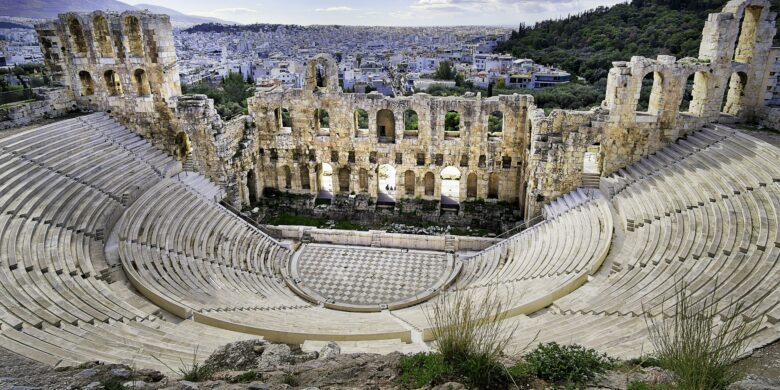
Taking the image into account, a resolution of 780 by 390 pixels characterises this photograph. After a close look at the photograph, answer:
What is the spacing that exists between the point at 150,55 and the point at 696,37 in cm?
4147

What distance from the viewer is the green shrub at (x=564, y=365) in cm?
775

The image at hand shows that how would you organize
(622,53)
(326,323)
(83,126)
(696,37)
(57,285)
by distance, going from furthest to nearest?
1. (622,53)
2. (696,37)
3. (83,126)
4. (326,323)
5. (57,285)

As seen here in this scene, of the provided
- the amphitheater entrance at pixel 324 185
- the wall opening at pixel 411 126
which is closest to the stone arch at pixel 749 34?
the wall opening at pixel 411 126

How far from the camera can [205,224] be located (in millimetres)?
20062

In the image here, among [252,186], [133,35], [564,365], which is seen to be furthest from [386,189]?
[564,365]

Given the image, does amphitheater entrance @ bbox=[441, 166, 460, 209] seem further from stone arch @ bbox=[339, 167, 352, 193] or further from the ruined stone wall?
the ruined stone wall

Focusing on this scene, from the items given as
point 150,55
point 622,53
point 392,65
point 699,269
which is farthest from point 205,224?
point 392,65

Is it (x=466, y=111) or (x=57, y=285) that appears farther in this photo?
(x=466, y=111)

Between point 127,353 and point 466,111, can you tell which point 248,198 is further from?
point 127,353

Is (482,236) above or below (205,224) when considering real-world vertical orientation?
below

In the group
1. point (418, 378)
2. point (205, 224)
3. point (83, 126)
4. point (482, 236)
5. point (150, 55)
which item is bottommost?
point (482, 236)

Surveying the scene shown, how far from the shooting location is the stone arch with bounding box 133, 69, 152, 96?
24.4 m

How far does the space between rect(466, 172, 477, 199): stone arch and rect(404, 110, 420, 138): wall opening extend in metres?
3.79

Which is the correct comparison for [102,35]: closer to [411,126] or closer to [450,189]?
[450,189]
